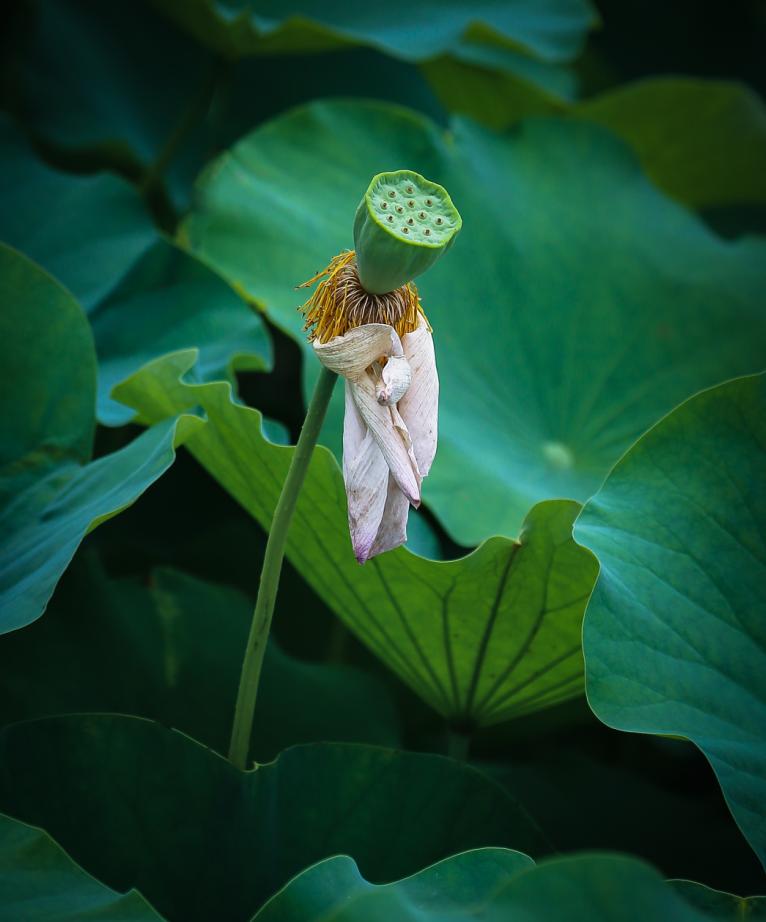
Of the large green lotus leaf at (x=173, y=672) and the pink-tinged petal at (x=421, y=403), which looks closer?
the pink-tinged petal at (x=421, y=403)

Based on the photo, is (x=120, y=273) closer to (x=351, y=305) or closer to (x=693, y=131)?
(x=351, y=305)

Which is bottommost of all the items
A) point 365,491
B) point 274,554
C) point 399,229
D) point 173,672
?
→ point 173,672

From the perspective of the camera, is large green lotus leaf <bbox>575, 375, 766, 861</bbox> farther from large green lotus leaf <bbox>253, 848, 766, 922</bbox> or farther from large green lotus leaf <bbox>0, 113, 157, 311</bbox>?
large green lotus leaf <bbox>0, 113, 157, 311</bbox>

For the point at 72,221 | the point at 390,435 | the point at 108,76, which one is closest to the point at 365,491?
the point at 390,435

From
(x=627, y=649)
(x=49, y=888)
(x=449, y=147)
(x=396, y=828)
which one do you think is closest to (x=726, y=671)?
(x=627, y=649)

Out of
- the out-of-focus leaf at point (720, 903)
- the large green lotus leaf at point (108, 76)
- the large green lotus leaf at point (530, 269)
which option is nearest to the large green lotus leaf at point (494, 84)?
the large green lotus leaf at point (530, 269)

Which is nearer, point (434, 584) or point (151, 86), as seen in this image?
point (434, 584)

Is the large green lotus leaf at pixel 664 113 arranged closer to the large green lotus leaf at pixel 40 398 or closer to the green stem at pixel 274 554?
the large green lotus leaf at pixel 40 398

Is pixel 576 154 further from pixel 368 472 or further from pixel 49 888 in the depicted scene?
pixel 49 888
